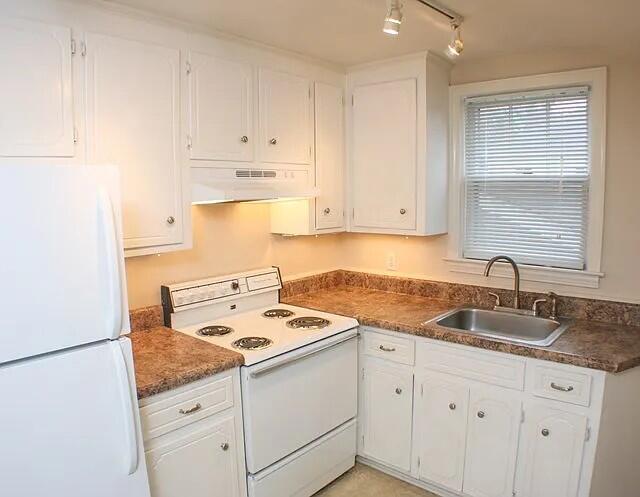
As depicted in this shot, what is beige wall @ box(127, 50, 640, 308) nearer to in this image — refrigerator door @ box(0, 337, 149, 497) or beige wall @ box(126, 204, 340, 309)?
beige wall @ box(126, 204, 340, 309)

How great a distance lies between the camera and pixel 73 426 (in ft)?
5.23

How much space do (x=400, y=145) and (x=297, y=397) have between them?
1556 mm

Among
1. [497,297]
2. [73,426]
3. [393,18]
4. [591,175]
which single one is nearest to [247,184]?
[393,18]

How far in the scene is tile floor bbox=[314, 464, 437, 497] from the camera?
271 cm

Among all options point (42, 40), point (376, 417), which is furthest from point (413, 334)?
point (42, 40)

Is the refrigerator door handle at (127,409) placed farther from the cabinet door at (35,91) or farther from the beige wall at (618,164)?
the beige wall at (618,164)

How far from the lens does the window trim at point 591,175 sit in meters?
2.64

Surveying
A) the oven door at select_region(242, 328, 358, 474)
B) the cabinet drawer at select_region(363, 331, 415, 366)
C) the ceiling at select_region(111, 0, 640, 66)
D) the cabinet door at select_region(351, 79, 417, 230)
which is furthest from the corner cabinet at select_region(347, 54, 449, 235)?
the oven door at select_region(242, 328, 358, 474)

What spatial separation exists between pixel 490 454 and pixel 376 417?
64cm

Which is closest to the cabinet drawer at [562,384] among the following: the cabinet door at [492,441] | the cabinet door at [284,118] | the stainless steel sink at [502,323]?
the cabinet door at [492,441]

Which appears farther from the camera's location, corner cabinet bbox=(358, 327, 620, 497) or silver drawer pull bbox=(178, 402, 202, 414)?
corner cabinet bbox=(358, 327, 620, 497)

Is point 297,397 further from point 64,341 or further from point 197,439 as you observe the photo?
point 64,341

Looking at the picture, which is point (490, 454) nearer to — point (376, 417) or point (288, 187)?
point (376, 417)

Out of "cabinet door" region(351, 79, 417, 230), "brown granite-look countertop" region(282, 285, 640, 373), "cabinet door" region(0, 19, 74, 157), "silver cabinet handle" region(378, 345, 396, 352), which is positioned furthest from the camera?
"cabinet door" region(351, 79, 417, 230)
